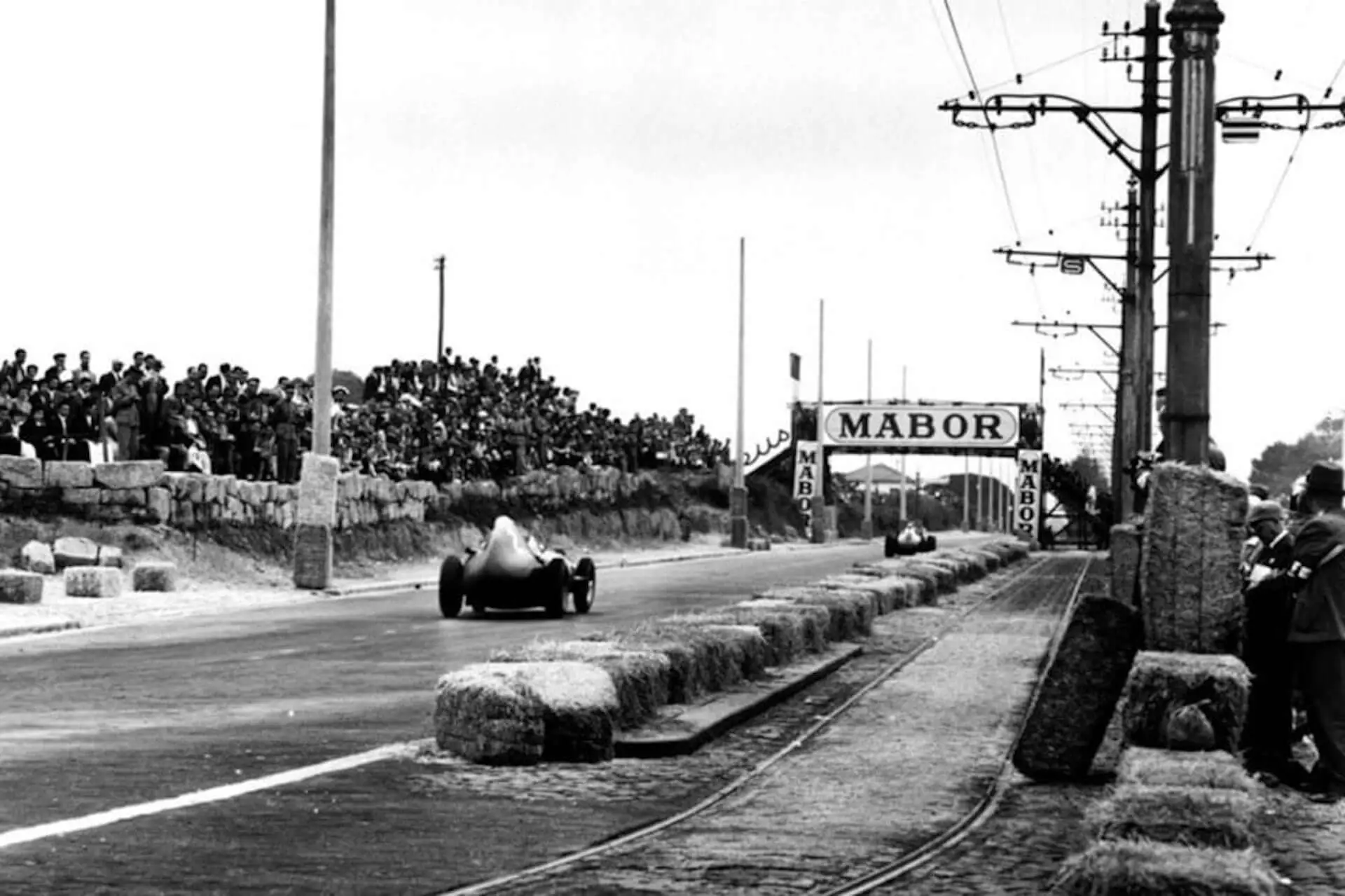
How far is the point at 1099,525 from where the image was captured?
87312 millimetres

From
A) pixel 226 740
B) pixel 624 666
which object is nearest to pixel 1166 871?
pixel 624 666

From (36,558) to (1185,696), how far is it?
2660 cm

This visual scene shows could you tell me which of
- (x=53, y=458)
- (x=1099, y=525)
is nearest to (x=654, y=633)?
(x=53, y=458)

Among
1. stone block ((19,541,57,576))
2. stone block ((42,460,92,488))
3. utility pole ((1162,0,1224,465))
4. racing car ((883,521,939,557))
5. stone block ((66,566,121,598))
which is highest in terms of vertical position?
utility pole ((1162,0,1224,465))

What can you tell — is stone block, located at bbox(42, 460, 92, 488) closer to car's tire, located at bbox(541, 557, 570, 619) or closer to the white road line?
car's tire, located at bbox(541, 557, 570, 619)

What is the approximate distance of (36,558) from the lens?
3559cm

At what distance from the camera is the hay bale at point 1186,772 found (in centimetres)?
974

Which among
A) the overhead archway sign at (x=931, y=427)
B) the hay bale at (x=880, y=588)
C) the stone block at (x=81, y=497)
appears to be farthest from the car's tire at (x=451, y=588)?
the overhead archway sign at (x=931, y=427)

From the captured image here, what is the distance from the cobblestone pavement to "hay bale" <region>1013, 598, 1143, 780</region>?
43 cm

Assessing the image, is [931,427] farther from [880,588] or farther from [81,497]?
[880,588]

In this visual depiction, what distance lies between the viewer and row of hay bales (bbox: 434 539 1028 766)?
13.3 m

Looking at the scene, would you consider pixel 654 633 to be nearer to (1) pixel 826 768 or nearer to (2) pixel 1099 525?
(1) pixel 826 768

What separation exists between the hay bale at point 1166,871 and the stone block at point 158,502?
3216 cm

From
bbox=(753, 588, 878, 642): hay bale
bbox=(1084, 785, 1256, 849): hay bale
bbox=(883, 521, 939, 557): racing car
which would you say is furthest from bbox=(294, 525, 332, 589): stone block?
bbox=(883, 521, 939, 557): racing car
